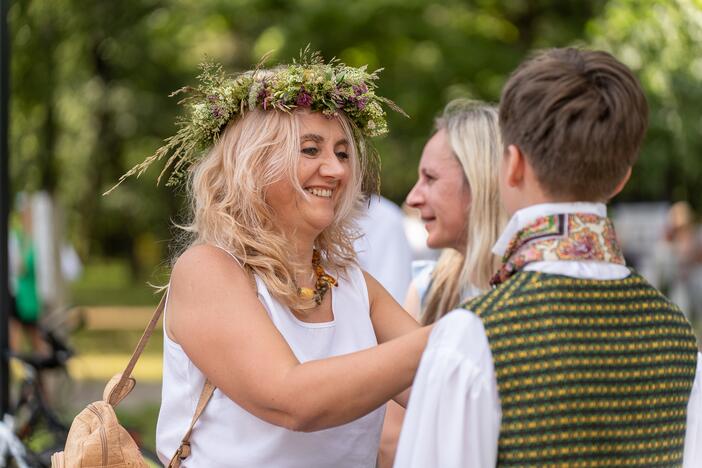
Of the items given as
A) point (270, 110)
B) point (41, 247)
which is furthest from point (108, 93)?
point (270, 110)

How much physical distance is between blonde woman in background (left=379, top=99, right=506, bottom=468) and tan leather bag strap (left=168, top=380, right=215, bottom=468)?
1.46 meters

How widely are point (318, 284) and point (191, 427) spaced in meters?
0.50

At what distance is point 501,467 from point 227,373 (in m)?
0.68

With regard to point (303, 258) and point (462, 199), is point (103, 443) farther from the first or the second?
point (462, 199)

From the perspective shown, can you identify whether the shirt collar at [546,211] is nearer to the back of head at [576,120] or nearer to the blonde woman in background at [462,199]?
the back of head at [576,120]

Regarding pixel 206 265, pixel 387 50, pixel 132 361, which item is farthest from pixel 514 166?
pixel 387 50

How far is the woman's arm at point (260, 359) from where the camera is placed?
7.00ft

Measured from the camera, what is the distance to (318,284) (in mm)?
2729

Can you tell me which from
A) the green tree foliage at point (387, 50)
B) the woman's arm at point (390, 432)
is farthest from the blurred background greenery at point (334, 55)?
the woman's arm at point (390, 432)

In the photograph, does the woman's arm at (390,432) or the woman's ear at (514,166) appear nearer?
the woman's ear at (514,166)

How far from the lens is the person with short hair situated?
1902mm

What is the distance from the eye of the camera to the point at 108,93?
18.3 metres

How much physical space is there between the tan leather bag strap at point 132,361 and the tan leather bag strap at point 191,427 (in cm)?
24

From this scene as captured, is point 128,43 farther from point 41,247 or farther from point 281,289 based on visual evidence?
point 281,289
